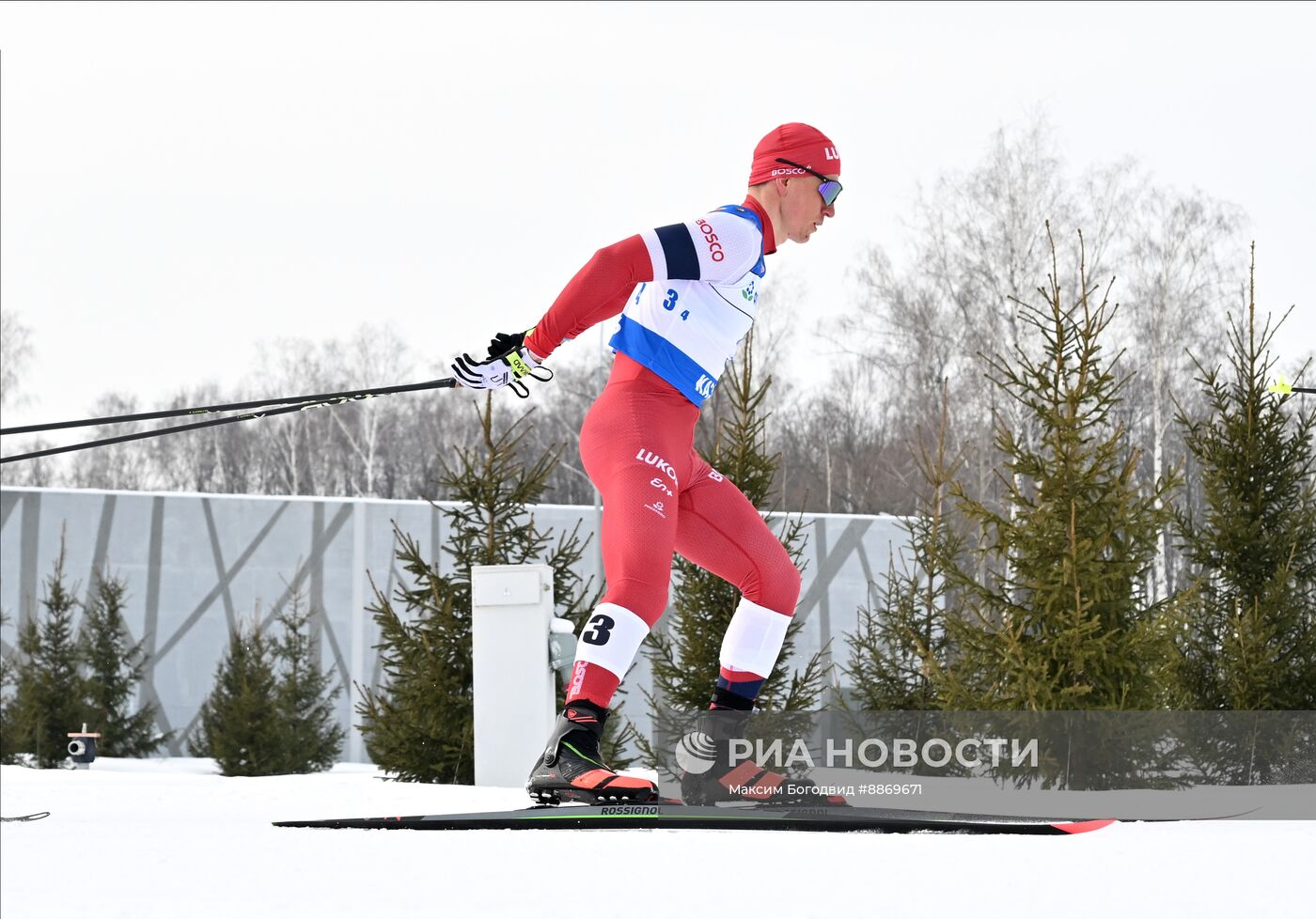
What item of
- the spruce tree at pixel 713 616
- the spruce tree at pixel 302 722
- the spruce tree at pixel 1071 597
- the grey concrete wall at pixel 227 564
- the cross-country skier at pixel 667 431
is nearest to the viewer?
the cross-country skier at pixel 667 431

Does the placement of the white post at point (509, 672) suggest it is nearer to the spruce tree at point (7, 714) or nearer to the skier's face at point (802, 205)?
the skier's face at point (802, 205)

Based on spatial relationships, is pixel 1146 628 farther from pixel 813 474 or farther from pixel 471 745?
pixel 813 474

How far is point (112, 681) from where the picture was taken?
18.5 metres

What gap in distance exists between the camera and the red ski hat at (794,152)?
A: 3607 mm

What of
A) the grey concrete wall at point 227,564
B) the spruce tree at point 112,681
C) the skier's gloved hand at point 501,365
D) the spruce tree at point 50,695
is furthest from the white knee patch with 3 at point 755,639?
the grey concrete wall at point 227,564

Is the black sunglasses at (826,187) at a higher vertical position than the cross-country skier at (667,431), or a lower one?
higher

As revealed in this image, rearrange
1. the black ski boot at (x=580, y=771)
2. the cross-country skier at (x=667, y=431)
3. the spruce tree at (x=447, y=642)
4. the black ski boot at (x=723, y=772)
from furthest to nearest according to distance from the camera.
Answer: the spruce tree at (x=447, y=642) → the black ski boot at (x=723, y=772) → the cross-country skier at (x=667, y=431) → the black ski boot at (x=580, y=771)

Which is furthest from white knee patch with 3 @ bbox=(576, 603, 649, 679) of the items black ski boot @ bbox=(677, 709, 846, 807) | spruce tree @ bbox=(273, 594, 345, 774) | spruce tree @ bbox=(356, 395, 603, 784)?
spruce tree @ bbox=(273, 594, 345, 774)

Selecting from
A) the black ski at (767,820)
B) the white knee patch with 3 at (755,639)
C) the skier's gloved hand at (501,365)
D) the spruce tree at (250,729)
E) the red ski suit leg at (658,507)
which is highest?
the skier's gloved hand at (501,365)

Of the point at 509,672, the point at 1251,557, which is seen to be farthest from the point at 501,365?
the point at 1251,557

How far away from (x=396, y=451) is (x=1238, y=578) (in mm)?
37157

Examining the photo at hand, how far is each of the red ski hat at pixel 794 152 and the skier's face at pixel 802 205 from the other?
0.03 metres

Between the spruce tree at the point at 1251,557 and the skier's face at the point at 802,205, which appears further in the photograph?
the spruce tree at the point at 1251,557

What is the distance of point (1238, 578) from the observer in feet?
28.5
